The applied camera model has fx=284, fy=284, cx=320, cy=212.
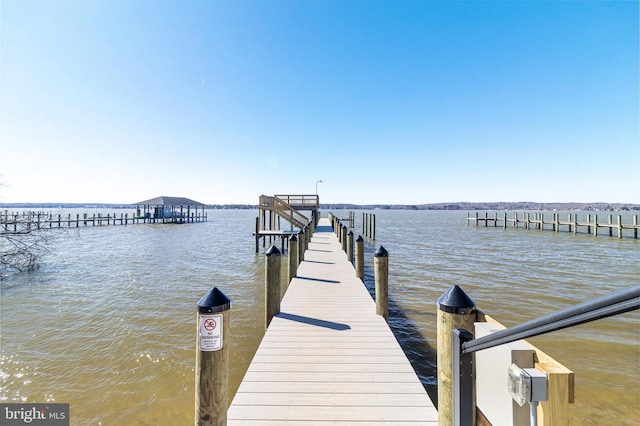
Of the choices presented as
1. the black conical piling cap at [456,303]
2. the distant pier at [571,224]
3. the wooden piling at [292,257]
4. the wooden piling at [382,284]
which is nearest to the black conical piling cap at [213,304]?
the black conical piling cap at [456,303]

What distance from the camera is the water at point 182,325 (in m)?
4.98

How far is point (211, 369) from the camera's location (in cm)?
266

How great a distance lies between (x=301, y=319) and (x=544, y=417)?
175 inches

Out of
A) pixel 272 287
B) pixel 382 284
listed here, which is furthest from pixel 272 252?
pixel 382 284

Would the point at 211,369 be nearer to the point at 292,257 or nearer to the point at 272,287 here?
the point at 272,287

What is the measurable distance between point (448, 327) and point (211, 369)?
7.17 feet

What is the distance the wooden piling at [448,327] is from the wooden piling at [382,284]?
3011 mm

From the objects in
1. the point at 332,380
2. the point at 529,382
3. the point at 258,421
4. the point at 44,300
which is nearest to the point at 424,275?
the point at 332,380

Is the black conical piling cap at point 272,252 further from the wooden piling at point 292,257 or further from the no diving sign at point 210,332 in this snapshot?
the no diving sign at point 210,332

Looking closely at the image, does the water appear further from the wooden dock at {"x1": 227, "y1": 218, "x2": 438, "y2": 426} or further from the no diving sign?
the no diving sign

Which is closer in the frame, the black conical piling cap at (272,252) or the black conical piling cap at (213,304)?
the black conical piling cap at (213,304)

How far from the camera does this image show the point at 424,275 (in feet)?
42.4

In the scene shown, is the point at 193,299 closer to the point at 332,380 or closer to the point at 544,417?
the point at 332,380

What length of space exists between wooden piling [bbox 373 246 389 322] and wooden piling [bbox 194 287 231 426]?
3.65 metres
